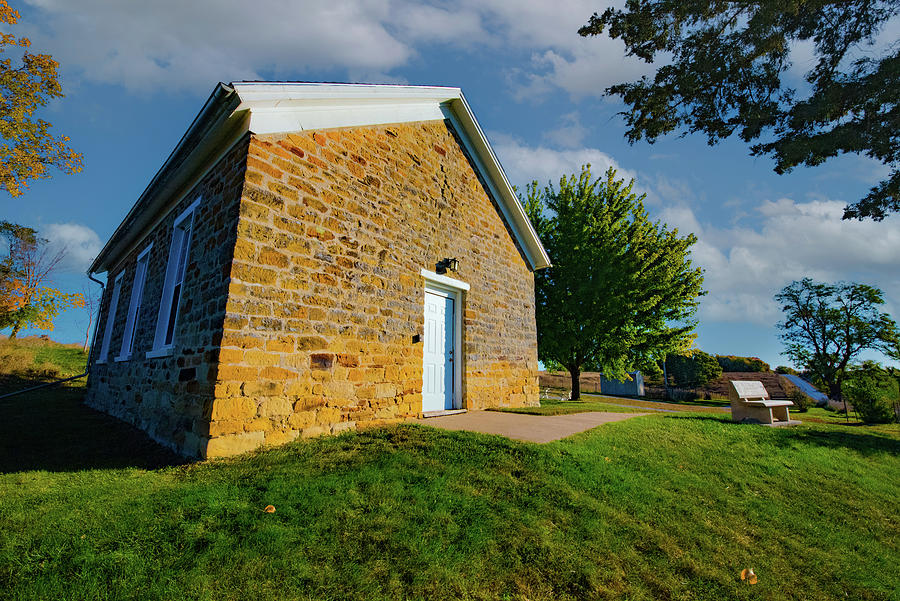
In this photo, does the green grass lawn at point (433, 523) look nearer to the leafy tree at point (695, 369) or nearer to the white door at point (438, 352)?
the white door at point (438, 352)

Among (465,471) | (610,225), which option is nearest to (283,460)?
(465,471)

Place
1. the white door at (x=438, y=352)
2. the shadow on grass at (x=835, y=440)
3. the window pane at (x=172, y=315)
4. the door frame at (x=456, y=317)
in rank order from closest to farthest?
the window pane at (x=172, y=315), the shadow on grass at (x=835, y=440), the white door at (x=438, y=352), the door frame at (x=456, y=317)

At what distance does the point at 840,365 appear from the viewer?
29172mm

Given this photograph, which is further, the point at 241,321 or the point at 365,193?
the point at 365,193

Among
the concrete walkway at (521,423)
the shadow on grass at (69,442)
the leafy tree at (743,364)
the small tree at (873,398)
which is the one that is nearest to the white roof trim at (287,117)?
the shadow on grass at (69,442)

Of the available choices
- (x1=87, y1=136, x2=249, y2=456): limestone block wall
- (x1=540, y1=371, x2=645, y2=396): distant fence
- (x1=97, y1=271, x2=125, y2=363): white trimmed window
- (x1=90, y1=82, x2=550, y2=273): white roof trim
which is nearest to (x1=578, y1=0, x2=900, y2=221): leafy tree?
(x1=90, y1=82, x2=550, y2=273): white roof trim

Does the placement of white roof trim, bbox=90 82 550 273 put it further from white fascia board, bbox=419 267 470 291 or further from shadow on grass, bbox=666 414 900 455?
shadow on grass, bbox=666 414 900 455

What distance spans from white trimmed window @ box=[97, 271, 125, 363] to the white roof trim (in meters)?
1.28

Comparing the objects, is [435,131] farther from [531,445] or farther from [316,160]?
[531,445]

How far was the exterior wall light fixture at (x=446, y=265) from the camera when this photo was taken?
7698 mm

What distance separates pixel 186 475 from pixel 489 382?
6.09 meters

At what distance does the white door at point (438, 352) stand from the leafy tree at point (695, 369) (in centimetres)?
2787

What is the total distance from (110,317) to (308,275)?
9.14 meters

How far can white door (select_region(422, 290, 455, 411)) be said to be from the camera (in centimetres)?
760
